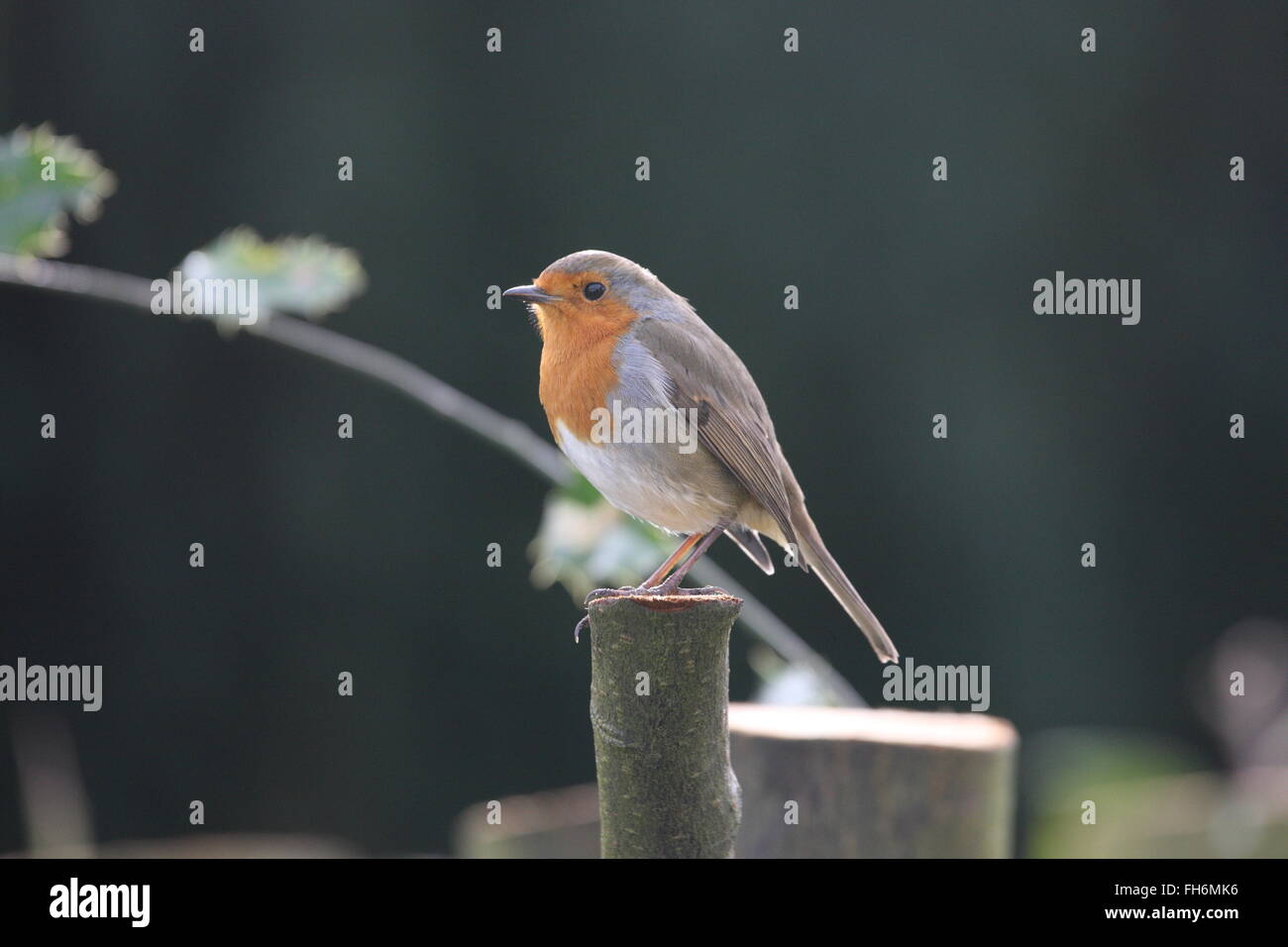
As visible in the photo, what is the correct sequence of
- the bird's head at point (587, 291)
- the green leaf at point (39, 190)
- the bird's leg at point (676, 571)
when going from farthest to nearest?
the bird's head at point (587, 291) < the bird's leg at point (676, 571) < the green leaf at point (39, 190)

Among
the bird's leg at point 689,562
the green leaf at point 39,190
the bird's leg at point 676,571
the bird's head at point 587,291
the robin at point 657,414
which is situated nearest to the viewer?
the green leaf at point 39,190

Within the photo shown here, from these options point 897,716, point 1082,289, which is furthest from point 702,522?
point 1082,289

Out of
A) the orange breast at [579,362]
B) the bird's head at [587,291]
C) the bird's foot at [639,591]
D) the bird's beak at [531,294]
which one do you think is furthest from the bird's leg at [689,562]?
the bird's beak at [531,294]

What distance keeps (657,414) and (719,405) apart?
0.21m

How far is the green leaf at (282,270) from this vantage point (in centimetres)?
213

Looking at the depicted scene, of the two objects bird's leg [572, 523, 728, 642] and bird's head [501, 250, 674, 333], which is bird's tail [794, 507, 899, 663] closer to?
bird's leg [572, 523, 728, 642]

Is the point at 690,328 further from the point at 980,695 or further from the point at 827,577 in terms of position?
the point at 980,695

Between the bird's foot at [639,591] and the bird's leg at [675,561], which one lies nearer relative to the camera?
the bird's foot at [639,591]

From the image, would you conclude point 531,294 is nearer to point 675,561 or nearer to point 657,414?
point 657,414

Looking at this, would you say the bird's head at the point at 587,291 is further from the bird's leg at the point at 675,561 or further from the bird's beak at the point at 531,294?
the bird's leg at the point at 675,561

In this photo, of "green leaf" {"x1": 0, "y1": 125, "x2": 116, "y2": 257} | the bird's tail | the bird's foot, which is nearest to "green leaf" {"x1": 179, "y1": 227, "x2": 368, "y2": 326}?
"green leaf" {"x1": 0, "y1": 125, "x2": 116, "y2": 257}

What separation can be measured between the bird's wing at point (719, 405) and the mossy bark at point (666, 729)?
94 cm

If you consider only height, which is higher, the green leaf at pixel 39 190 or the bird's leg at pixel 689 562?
the green leaf at pixel 39 190

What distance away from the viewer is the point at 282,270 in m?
2.20
